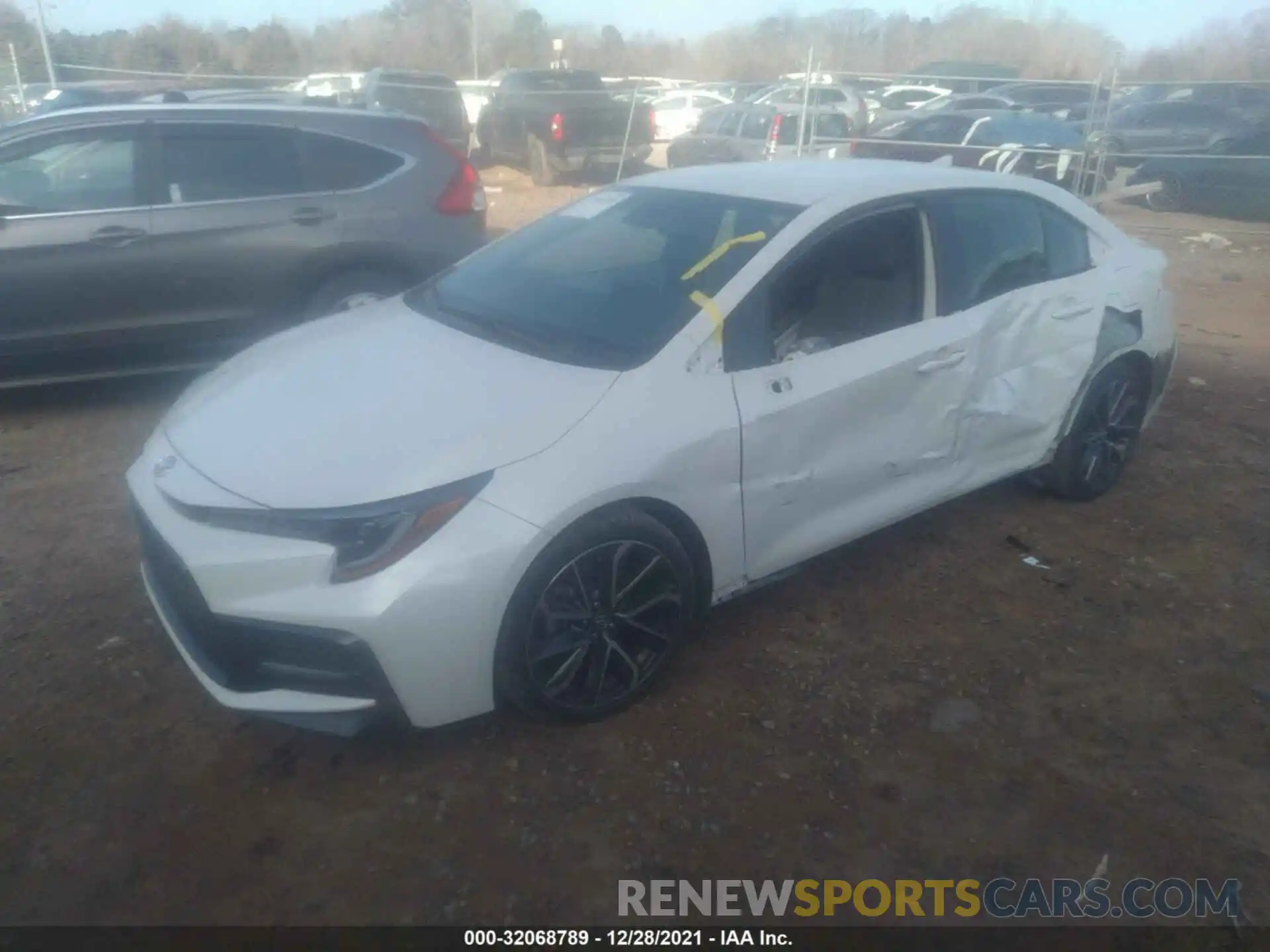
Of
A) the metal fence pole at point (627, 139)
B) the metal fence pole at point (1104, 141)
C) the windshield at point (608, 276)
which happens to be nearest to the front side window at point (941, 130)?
the metal fence pole at point (1104, 141)

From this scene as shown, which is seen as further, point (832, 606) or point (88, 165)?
point (88, 165)

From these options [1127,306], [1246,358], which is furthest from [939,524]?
[1246,358]

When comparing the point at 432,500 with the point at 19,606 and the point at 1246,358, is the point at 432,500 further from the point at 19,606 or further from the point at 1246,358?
the point at 1246,358

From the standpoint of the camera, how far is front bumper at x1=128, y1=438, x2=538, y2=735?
105 inches

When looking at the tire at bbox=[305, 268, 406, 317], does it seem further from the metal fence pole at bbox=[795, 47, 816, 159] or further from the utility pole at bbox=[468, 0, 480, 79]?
the utility pole at bbox=[468, 0, 480, 79]

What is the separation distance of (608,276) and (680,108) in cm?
1987

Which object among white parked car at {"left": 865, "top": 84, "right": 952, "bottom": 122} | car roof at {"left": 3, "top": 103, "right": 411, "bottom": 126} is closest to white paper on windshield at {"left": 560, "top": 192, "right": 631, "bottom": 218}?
car roof at {"left": 3, "top": 103, "right": 411, "bottom": 126}

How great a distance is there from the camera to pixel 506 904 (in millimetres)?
2545

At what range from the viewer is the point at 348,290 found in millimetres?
6051

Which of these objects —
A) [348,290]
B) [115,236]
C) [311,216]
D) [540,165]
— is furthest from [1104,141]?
[115,236]

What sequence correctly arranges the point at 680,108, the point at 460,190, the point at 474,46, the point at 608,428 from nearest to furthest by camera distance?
the point at 608,428, the point at 460,190, the point at 680,108, the point at 474,46

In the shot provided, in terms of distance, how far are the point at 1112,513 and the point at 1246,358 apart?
3.58 m

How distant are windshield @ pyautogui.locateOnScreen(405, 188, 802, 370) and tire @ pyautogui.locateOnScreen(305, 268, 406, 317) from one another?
198cm

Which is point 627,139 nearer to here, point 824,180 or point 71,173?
point 71,173
